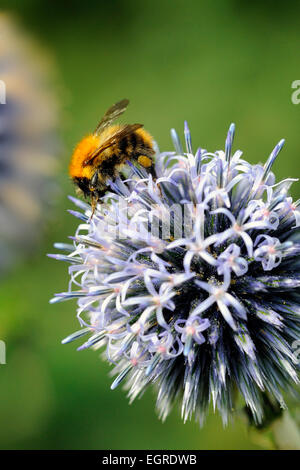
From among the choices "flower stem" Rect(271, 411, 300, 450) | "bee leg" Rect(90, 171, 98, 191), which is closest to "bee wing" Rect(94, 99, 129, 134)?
"bee leg" Rect(90, 171, 98, 191)

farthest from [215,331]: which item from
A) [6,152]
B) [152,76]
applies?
[152,76]

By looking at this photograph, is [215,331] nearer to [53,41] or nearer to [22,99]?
[22,99]

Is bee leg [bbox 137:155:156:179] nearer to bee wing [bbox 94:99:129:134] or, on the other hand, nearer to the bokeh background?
bee wing [bbox 94:99:129:134]

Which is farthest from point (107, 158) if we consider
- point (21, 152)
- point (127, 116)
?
point (127, 116)

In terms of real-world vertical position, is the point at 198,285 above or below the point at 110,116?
below

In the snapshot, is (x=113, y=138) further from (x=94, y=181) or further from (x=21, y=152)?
(x=21, y=152)

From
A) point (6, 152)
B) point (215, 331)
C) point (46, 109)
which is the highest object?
point (46, 109)

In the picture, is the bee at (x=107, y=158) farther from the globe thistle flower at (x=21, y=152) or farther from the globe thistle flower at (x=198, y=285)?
the globe thistle flower at (x=21, y=152)
